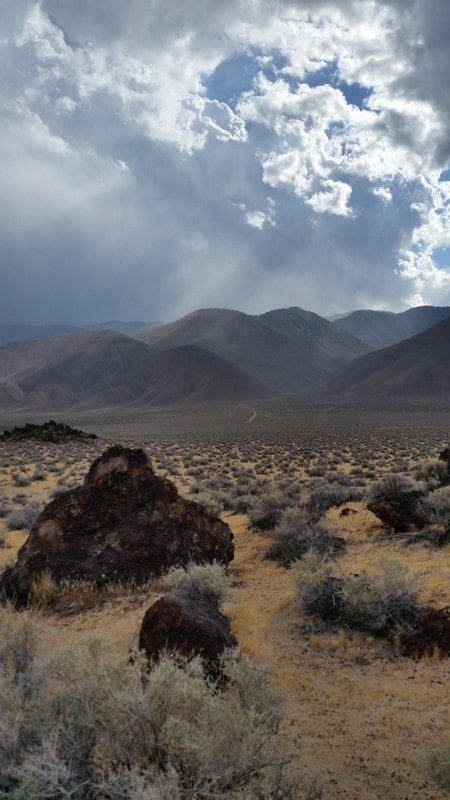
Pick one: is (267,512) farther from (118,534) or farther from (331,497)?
(118,534)

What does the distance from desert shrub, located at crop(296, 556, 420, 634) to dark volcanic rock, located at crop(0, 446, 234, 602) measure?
233cm

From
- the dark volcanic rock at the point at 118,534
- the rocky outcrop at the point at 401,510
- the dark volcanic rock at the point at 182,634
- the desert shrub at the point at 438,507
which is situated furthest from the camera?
the rocky outcrop at the point at 401,510

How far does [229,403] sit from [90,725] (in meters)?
117

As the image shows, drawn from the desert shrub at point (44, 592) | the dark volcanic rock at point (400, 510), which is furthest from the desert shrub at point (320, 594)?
the desert shrub at point (44, 592)

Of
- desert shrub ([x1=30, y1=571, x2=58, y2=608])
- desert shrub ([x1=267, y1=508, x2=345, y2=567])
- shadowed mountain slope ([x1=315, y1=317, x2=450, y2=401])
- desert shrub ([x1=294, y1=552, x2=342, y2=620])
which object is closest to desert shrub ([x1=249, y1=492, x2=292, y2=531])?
desert shrub ([x1=267, y1=508, x2=345, y2=567])

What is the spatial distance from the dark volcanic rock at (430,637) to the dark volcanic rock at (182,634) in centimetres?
201

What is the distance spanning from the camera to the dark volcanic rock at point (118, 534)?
7.59 metres

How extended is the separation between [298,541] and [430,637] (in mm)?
3512

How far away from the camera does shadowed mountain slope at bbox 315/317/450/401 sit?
115 m

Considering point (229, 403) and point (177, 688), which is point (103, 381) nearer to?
point (229, 403)

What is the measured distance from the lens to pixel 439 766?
10.5 ft

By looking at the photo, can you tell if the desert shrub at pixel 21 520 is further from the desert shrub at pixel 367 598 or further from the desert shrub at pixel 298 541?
the desert shrub at pixel 367 598

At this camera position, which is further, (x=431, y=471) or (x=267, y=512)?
(x=431, y=471)

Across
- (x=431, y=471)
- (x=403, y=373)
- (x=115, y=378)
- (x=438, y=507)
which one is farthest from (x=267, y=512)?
(x=115, y=378)
